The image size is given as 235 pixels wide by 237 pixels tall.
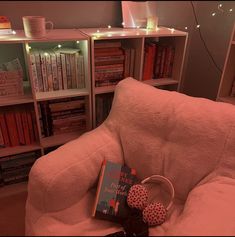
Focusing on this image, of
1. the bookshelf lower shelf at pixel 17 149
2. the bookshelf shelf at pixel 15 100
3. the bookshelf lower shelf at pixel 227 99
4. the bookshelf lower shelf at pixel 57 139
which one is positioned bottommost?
the bookshelf lower shelf at pixel 17 149

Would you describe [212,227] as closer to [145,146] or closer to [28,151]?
[145,146]

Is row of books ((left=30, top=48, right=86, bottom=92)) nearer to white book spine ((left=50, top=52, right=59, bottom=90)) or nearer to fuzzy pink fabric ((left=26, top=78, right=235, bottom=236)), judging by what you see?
white book spine ((left=50, top=52, right=59, bottom=90))

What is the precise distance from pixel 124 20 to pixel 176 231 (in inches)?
51.3

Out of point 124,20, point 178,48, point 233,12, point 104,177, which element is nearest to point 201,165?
point 104,177

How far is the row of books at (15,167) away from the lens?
1502mm

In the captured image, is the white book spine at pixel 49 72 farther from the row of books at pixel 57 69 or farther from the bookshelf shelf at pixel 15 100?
the bookshelf shelf at pixel 15 100

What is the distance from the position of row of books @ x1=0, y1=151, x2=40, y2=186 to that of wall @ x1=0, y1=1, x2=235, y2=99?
80 cm

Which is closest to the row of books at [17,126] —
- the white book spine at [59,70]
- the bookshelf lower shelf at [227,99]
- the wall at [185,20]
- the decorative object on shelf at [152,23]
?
the white book spine at [59,70]

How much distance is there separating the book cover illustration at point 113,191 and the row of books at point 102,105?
0.60 meters

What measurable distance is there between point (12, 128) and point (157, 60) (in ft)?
3.41

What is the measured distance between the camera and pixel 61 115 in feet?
5.06

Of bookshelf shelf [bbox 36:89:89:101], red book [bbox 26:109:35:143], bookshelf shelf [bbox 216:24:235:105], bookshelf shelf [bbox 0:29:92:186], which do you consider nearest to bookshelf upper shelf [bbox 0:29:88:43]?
bookshelf shelf [bbox 0:29:92:186]

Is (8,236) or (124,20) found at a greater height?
(124,20)

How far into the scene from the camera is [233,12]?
5.38 ft
